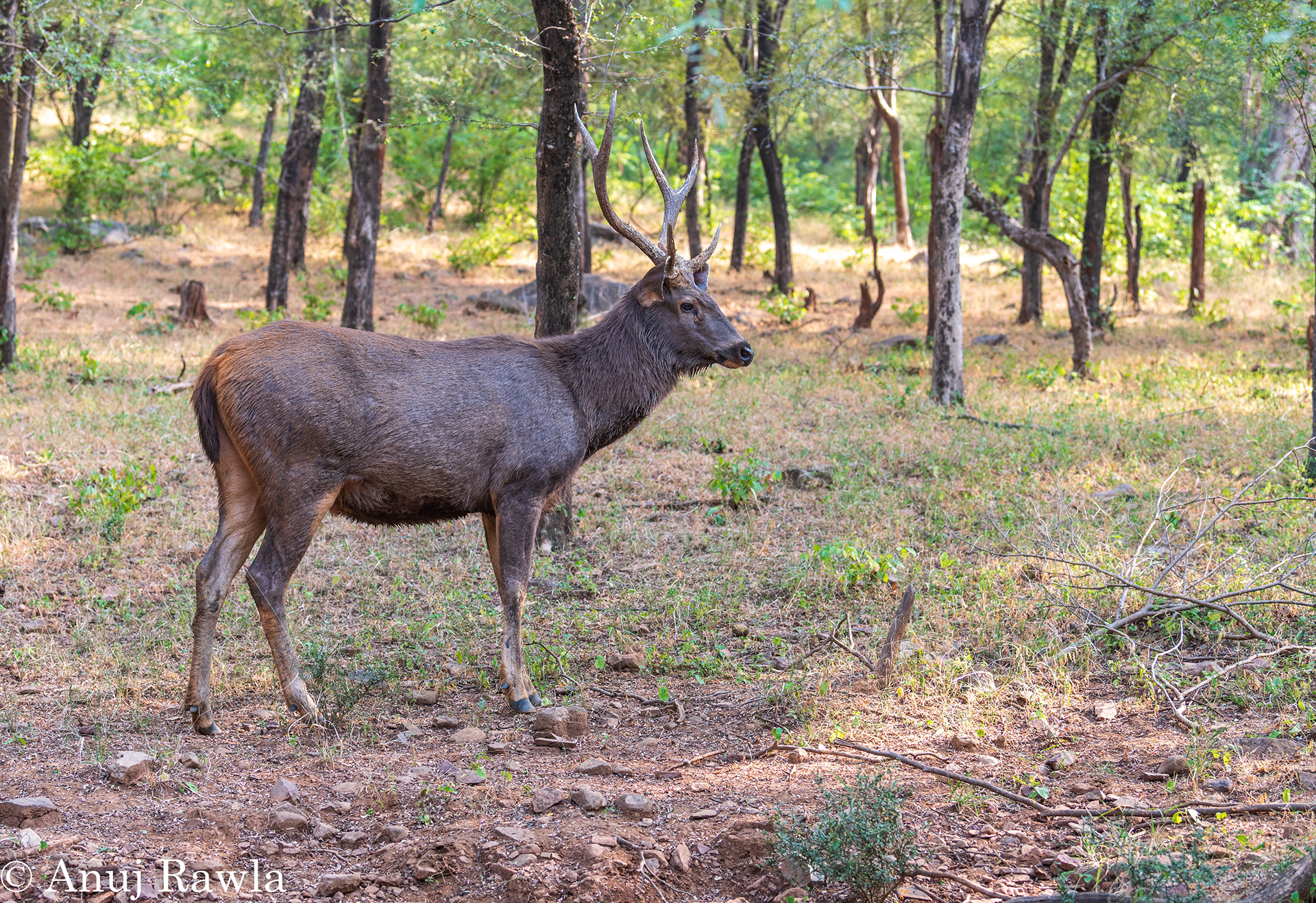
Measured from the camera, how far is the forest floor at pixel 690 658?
438 centimetres

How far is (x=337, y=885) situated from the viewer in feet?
13.4

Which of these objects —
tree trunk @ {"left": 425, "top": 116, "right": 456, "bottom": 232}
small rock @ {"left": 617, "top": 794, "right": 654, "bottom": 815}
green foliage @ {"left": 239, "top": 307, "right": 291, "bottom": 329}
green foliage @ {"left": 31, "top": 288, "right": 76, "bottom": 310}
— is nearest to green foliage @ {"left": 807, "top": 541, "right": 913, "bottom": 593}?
small rock @ {"left": 617, "top": 794, "right": 654, "bottom": 815}

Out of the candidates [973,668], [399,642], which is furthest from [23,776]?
[973,668]

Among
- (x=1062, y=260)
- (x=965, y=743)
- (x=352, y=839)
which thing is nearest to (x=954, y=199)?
(x=1062, y=260)

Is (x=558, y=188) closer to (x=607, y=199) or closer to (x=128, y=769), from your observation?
(x=607, y=199)

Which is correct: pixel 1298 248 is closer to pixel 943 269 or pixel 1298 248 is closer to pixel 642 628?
pixel 943 269

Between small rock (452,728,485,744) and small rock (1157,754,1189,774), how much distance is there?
3.32 meters

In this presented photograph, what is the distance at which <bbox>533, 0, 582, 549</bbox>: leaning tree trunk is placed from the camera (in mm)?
8398

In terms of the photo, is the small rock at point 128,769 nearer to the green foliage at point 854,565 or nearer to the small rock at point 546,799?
the small rock at point 546,799

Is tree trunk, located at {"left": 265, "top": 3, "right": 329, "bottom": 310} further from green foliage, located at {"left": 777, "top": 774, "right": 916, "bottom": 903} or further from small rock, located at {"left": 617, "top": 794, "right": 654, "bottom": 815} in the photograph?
green foliage, located at {"left": 777, "top": 774, "right": 916, "bottom": 903}

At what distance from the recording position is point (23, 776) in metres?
4.95

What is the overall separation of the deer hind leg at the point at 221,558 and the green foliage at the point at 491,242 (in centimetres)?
1755

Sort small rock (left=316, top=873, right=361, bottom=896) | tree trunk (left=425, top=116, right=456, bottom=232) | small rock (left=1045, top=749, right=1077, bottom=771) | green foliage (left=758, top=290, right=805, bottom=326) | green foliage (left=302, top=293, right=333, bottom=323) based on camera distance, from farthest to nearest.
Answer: tree trunk (left=425, top=116, right=456, bottom=232), green foliage (left=758, top=290, right=805, bottom=326), green foliage (left=302, top=293, right=333, bottom=323), small rock (left=1045, top=749, right=1077, bottom=771), small rock (left=316, top=873, right=361, bottom=896)

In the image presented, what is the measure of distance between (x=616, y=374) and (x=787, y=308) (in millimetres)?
12806
